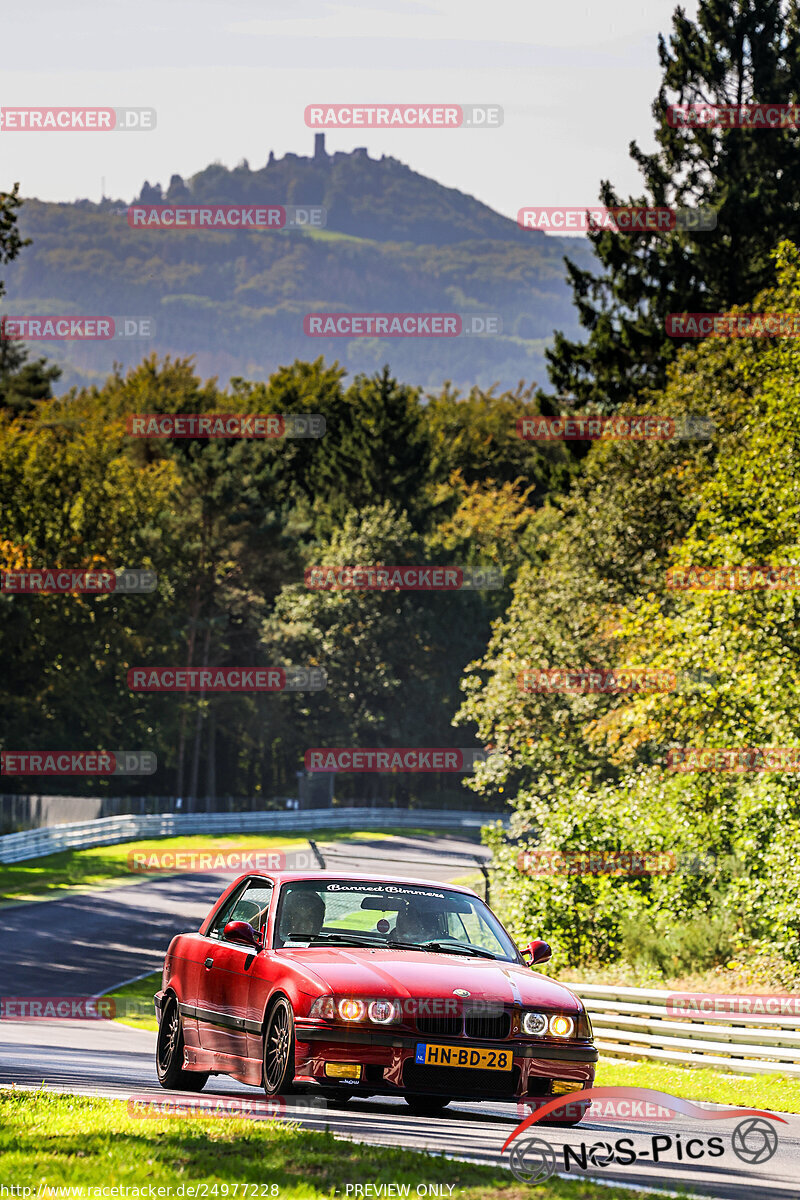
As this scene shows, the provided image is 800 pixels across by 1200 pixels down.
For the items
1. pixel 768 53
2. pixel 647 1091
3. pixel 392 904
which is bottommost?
pixel 647 1091

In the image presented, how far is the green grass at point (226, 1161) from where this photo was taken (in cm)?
637

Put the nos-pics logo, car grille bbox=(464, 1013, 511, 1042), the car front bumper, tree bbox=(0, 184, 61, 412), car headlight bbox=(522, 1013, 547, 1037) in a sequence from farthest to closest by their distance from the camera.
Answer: tree bbox=(0, 184, 61, 412) → car headlight bbox=(522, 1013, 547, 1037) → car grille bbox=(464, 1013, 511, 1042) → the car front bumper → the nos-pics logo

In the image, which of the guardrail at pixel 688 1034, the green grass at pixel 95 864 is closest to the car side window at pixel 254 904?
the guardrail at pixel 688 1034

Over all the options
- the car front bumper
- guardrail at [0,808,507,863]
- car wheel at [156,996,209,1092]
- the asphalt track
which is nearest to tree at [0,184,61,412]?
guardrail at [0,808,507,863]

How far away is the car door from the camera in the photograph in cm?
916

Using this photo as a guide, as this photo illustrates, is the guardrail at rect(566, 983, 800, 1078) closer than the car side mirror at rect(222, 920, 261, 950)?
No

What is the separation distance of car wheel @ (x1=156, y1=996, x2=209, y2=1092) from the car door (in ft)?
1.58

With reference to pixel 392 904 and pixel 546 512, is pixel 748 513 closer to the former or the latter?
pixel 392 904

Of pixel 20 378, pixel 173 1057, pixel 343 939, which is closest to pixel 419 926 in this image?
pixel 343 939

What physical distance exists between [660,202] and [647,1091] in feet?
117

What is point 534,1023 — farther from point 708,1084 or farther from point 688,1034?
point 688,1034

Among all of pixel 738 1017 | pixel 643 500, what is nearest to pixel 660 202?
pixel 643 500

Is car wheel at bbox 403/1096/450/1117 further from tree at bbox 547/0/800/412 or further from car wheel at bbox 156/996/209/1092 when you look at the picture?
tree at bbox 547/0/800/412

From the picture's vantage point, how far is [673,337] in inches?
1677
